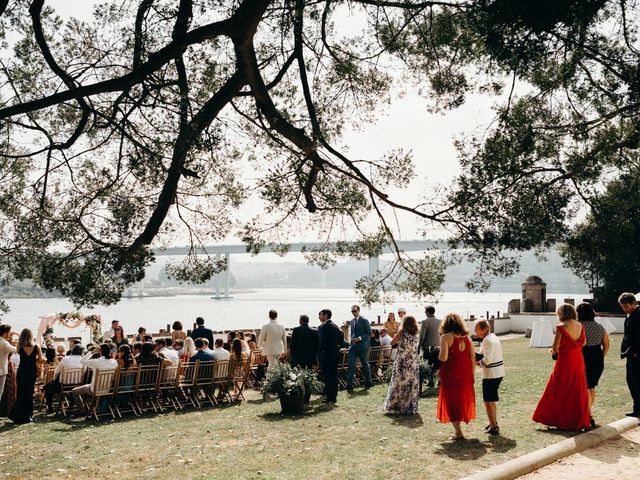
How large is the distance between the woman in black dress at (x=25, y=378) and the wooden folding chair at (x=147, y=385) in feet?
5.04

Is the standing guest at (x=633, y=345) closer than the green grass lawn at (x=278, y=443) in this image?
No

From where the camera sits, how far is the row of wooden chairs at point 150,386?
10.7 metres

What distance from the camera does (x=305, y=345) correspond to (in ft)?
40.5

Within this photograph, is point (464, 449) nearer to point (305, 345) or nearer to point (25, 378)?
point (305, 345)

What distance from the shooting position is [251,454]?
7410 millimetres

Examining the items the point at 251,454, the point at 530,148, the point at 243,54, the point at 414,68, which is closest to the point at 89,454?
the point at 251,454

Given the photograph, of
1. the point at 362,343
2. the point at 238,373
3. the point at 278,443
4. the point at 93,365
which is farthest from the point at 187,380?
the point at 278,443

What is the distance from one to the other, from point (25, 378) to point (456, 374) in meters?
6.61

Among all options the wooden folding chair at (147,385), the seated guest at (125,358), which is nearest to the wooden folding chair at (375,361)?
the wooden folding chair at (147,385)

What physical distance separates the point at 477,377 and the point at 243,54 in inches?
347

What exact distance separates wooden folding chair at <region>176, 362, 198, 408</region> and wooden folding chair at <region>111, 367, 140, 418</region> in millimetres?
783

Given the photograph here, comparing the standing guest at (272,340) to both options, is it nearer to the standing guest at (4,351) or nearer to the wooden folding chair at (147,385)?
the wooden folding chair at (147,385)

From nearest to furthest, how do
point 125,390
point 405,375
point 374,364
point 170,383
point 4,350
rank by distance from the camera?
point 405,375 < point 4,350 < point 125,390 < point 170,383 < point 374,364

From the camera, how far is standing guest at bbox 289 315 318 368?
486 inches
